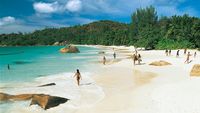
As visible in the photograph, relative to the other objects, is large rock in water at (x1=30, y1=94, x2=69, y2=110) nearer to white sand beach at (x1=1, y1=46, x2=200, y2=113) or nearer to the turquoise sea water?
white sand beach at (x1=1, y1=46, x2=200, y2=113)

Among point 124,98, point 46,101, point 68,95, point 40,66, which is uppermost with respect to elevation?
point 46,101

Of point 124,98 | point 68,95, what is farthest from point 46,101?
point 124,98

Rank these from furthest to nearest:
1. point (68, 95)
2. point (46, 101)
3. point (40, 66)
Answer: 1. point (40, 66)
2. point (68, 95)
3. point (46, 101)

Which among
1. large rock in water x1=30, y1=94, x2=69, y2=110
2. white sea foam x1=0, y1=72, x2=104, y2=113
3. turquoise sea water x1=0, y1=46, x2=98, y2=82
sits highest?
large rock in water x1=30, y1=94, x2=69, y2=110

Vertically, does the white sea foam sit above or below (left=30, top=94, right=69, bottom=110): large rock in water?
below

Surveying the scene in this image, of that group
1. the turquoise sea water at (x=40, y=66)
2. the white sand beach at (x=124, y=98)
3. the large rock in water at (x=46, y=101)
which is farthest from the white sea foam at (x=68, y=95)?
the turquoise sea water at (x=40, y=66)

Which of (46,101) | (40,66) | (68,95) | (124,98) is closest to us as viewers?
(46,101)

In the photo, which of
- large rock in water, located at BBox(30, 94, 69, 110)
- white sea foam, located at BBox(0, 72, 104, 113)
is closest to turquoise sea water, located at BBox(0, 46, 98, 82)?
white sea foam, located at BBox(0, 72, 104, 113)

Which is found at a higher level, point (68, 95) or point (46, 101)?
point (46, 101)

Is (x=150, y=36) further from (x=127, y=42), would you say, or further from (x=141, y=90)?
(x=141, y=90)

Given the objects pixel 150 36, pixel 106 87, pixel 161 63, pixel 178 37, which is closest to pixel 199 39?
pixel 178 37

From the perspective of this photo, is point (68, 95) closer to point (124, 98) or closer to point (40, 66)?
point (124, 98)

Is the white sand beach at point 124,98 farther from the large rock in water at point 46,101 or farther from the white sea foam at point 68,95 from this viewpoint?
the large rock in water at point 46,101

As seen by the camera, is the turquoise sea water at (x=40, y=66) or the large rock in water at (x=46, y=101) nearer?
the large rock in water at (x=46, y=101)
